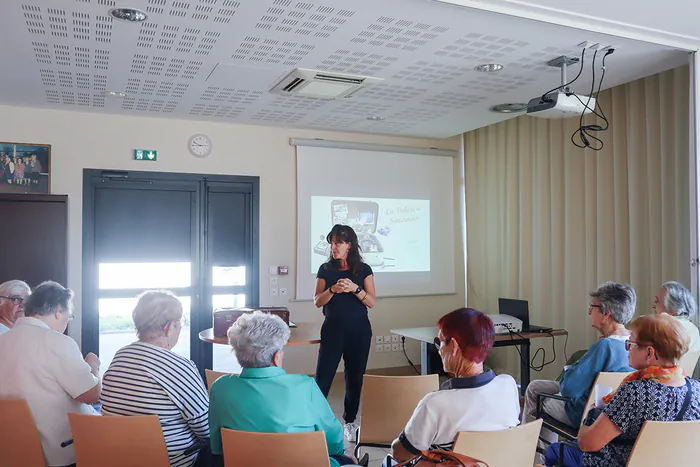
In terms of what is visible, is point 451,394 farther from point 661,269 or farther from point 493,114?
point 493,114

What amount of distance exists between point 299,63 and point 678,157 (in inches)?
115

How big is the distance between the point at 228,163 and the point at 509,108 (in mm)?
2759

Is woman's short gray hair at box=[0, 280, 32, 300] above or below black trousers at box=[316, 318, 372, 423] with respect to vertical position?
above

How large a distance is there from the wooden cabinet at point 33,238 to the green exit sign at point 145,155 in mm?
732

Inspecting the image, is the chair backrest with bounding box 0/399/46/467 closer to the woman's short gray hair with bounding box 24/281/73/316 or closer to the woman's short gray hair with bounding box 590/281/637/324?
the woman's short gray hair with bounding box 24/281/73/316

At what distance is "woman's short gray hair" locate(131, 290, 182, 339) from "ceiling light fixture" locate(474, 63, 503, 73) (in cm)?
270

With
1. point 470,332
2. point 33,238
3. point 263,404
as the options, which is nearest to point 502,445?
point 470,332

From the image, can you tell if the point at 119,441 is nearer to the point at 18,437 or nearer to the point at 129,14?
the point at 18,437

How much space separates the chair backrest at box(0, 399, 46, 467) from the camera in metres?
2.31

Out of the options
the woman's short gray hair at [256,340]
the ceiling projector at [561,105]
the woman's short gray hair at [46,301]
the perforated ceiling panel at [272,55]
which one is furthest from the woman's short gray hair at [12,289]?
the ceiling projector at [561,105]

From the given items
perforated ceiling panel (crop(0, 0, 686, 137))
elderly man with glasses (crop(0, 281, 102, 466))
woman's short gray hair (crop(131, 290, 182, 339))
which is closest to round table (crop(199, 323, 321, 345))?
woman's short gray hair (crop(131, 290, 182, 339))

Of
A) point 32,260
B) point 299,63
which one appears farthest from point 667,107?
point 32,260

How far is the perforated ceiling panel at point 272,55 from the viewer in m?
3.19

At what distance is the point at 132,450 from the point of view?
218 centimetres
